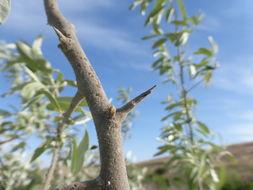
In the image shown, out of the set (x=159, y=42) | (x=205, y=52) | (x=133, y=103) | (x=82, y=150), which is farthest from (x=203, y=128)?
(x=133, y=103)

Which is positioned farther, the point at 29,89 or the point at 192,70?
the point at 192,70

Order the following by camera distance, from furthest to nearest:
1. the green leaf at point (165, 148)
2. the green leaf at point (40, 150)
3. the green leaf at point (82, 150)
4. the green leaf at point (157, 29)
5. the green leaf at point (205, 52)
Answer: the green leaf at point (157, 29) → the green leaf at point (165, 148) → the green leaf at point (205, 52) → the green leaf at point (40, 150) → the green leaf at point (82, 150)

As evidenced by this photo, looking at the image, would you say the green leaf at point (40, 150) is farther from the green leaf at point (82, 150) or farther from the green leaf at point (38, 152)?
the green leaf at point (82, 150)

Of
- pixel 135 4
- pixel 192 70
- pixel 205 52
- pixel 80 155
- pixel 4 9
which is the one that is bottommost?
pixel 80 155

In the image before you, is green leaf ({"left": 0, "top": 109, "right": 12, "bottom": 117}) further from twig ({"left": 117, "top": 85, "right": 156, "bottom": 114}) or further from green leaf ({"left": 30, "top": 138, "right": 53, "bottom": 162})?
twig ({"left": 117, "top": 85, "right": 156, "bottom": 114})

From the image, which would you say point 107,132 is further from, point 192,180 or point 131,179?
point 131,179

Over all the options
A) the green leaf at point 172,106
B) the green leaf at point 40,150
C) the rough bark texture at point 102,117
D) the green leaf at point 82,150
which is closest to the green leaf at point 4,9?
the rough bark texture at point 102,117

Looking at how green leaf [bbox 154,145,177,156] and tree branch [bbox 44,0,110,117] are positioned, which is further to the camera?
green leaf [bbox 154,145,177,156]

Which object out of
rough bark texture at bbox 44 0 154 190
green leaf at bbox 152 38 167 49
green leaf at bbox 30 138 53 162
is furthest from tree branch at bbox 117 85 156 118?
green leaf at bbox 152 38 167 49

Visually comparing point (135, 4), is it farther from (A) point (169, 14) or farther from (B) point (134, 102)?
(B) point (134, 102)
